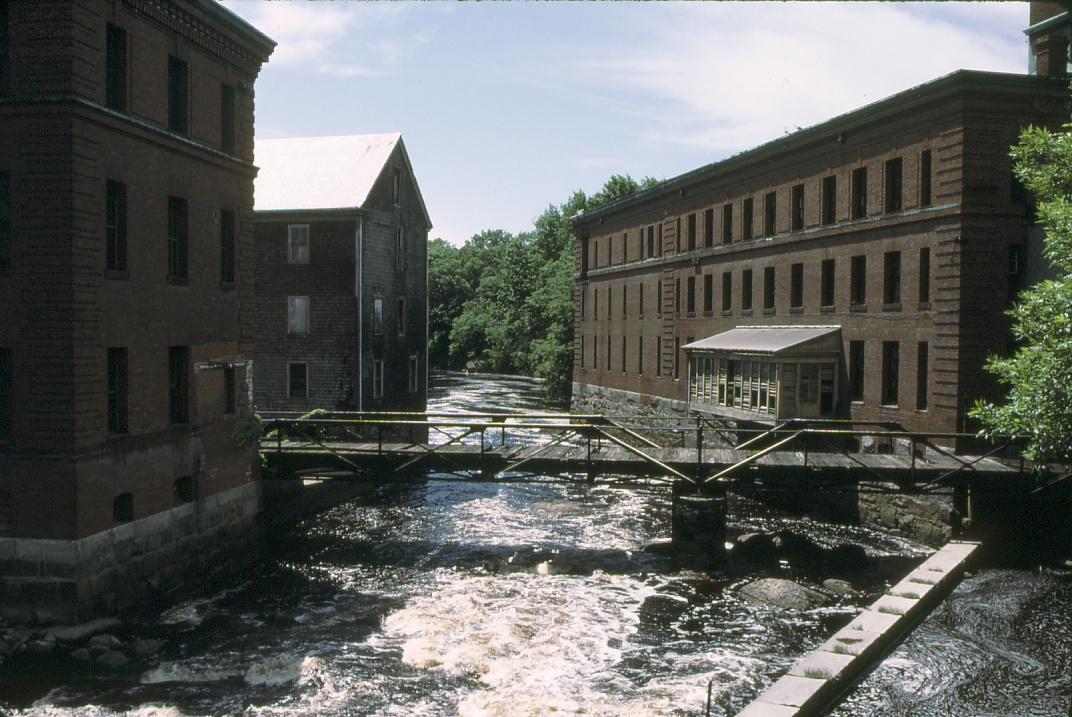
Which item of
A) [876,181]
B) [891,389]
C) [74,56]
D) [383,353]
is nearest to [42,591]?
[74,56]

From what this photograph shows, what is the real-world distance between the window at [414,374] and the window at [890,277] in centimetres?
2165

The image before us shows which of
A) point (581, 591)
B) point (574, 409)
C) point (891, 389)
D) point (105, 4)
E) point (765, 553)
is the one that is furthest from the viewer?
point (574, 409)

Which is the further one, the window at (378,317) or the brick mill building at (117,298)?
the window at (378,317)

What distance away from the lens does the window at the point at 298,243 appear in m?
37.6

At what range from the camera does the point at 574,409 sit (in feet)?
208

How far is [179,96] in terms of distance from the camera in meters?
21.6

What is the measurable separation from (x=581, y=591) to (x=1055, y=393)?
1092 cm

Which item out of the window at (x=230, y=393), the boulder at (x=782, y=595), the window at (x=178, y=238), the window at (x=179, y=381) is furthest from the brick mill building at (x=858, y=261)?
the window at (x=178, y=238)

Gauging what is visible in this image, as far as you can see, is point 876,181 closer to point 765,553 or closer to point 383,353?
point 765,553

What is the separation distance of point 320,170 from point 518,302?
65.3 metres

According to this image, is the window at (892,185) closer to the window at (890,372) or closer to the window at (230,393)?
the window at (890,372)

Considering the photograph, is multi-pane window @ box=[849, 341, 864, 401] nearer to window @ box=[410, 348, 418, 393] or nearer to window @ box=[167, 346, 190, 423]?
window @ box=[410, 348, 418, 393]

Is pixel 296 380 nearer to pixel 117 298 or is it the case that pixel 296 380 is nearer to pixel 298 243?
pixel 298 243

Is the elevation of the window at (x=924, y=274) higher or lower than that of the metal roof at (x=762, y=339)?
higher
